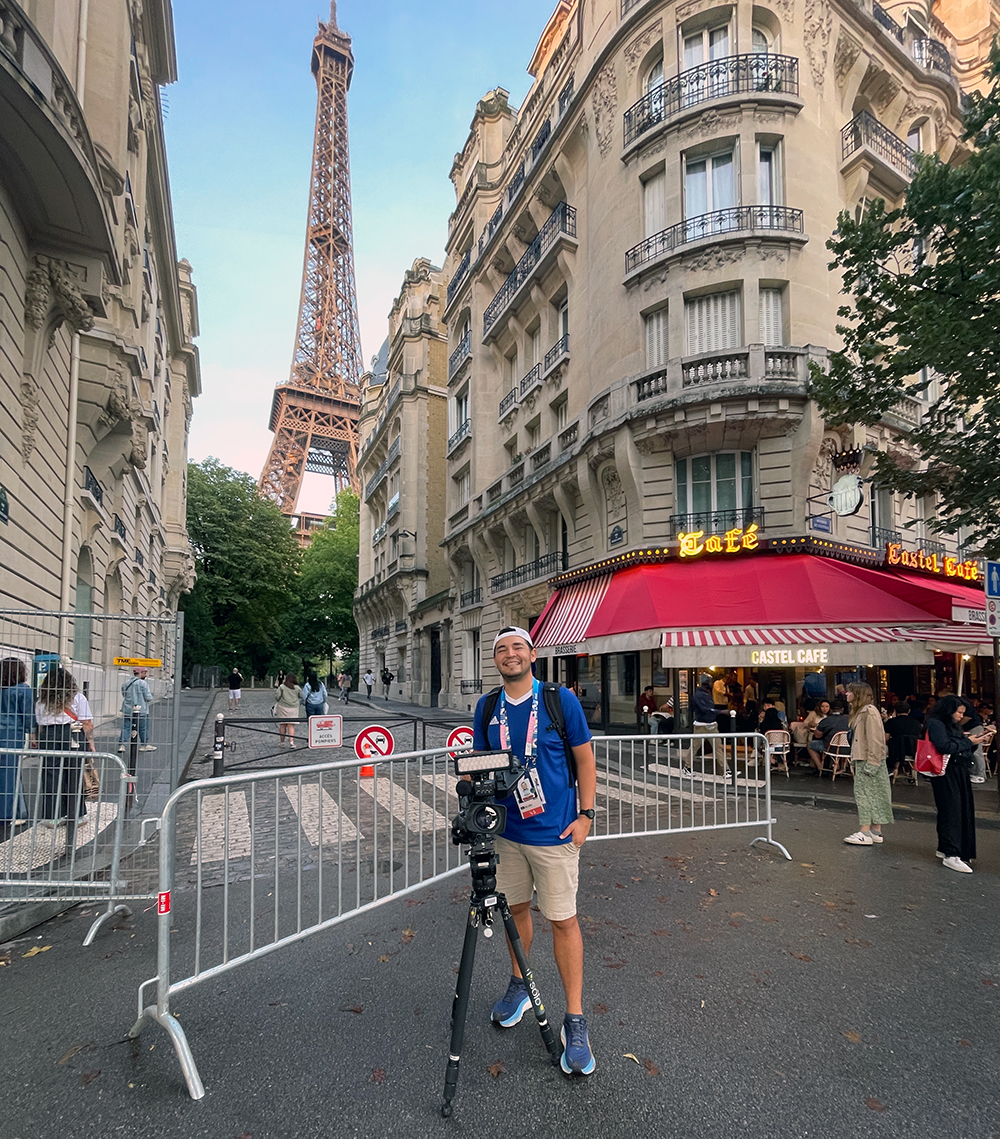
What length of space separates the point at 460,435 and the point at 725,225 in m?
16.5

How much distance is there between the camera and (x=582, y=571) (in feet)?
59.9

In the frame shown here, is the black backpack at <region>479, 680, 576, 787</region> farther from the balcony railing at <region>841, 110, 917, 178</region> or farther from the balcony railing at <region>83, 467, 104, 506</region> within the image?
the balcony railing at <region>841, 110, 917, 178</region>

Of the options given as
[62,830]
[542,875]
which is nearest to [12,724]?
[62,830]

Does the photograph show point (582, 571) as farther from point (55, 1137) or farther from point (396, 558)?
point (396, 558)

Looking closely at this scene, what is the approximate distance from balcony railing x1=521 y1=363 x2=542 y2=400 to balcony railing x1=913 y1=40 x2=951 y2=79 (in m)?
13.6

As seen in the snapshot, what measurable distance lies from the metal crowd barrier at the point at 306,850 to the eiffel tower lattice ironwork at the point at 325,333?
207 ft

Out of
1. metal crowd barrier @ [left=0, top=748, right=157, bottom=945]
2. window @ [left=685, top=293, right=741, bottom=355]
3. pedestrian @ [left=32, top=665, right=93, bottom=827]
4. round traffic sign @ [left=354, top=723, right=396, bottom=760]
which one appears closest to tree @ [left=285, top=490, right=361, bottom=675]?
window @ [left=685, top=293, right=741, bottom=355]

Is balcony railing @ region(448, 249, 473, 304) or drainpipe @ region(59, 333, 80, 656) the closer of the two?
drainpipe @ region(59, 333, 80, 656)

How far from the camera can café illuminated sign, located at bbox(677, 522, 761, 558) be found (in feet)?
48.3

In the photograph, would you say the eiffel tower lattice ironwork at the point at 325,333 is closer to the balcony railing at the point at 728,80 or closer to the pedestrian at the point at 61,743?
the balcony railing at the point at 728,80

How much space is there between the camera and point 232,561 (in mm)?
45875

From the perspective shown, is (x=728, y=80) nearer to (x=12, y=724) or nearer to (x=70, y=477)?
(x=70, y=477)

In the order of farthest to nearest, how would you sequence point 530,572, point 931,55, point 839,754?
point 530,572 < point 931,55 < point 839,754

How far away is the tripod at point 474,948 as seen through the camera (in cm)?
276
